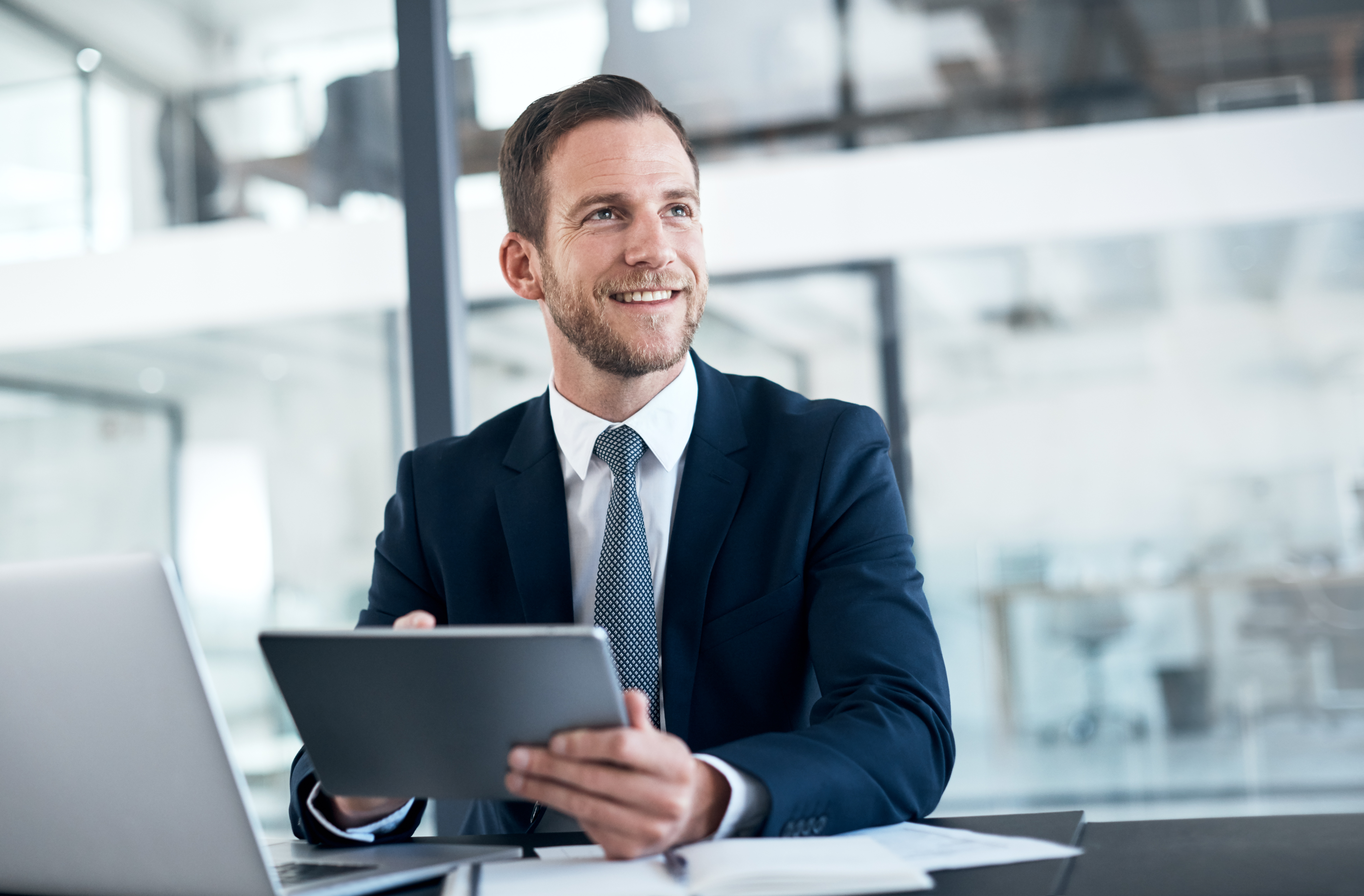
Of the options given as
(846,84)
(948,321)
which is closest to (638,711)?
(948,321)

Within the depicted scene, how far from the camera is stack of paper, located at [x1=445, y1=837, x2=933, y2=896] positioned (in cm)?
83

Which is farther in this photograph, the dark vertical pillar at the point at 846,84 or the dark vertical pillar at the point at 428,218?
the dark vertical pillar at the point at 846,84

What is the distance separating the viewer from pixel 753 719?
1415 millimetres

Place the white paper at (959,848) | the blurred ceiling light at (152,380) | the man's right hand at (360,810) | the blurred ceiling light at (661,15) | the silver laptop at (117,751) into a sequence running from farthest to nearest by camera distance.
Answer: the blurred ceiling light at (152,380), the blurred ceiling light at (661,15), the man's right hand at (360,810), the white paper at (959,848), the silver laptop at (117,751)

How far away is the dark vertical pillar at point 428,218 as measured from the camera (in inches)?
93.7

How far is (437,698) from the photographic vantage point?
918mm

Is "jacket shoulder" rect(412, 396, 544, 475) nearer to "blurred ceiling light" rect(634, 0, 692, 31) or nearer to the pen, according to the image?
the pen

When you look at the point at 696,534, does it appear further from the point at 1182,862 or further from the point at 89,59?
the point at 89,59

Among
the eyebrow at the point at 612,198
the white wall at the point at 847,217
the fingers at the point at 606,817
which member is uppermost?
the white wall at the point at 847,217

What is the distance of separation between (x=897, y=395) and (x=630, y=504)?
2.65m

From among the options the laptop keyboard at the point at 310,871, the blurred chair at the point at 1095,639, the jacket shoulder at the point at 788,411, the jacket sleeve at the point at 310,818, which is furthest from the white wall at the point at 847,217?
the laptop keyboard at the point at 310,871

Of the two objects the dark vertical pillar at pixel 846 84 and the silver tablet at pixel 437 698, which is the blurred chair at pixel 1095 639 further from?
the silver tablet at pixel 437 698

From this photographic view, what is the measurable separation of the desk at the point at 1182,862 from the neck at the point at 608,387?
674 mm

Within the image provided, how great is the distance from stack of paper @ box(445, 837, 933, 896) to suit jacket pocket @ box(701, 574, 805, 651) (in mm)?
452
